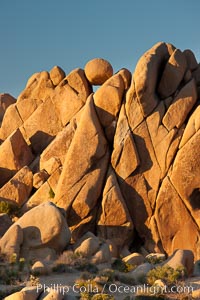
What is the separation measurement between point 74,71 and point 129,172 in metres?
14.4

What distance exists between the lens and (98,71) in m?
48.8

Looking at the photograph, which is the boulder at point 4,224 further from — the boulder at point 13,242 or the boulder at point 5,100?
the boulder at point 5,100

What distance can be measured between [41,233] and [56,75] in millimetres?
26675

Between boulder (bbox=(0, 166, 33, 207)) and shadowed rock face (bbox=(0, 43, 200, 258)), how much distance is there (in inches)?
24.8

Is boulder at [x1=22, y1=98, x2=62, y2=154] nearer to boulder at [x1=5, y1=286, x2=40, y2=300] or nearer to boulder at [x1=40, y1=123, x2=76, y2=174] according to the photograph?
boulder at [x1=40, y1=123, x2=76, y2=174]

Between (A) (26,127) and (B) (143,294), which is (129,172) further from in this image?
(B) (143,294)

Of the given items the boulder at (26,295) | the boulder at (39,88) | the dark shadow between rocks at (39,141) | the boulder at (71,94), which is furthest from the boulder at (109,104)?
the boulder at (26,295)

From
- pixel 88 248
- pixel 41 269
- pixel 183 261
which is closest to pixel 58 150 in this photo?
pixel 88 248

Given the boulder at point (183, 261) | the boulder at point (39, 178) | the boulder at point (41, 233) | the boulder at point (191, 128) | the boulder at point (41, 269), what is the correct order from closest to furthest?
the boulder at point (41, 269) → the boulder at point (183, 261) → the boulder at point (41, 233) → the boulder at point (191, 128) → the boulder at point (39, 178)

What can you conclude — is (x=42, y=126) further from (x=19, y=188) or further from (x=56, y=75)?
(x=19, y=188)

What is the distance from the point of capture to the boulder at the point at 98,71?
48.8m

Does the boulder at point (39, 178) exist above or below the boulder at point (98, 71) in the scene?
below

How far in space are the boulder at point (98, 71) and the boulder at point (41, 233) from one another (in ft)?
73.5

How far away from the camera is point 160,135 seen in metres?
41.3
